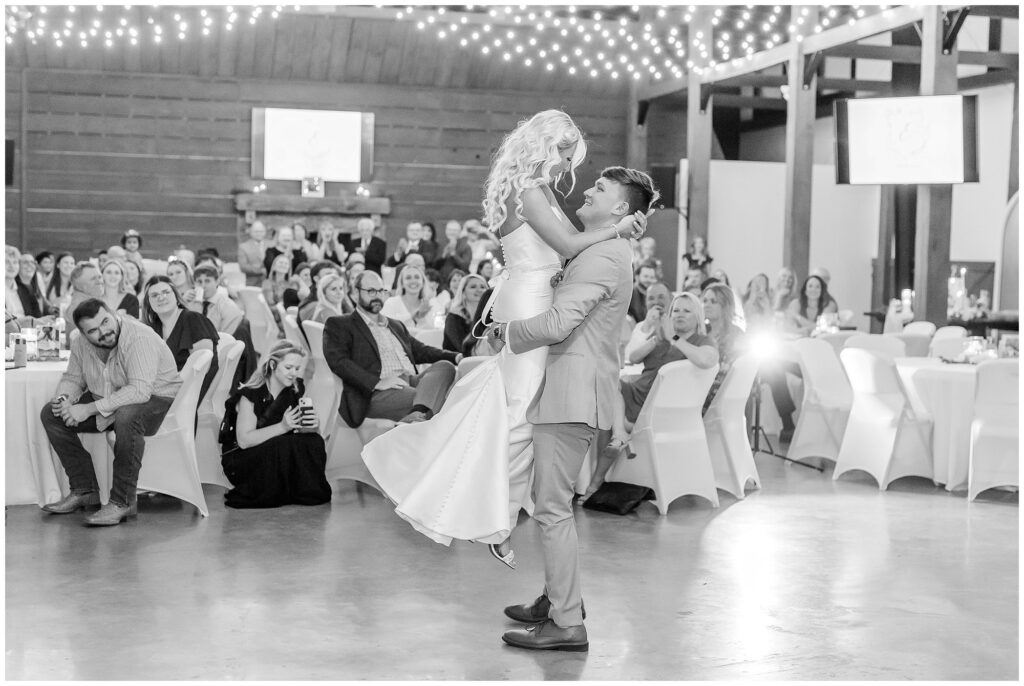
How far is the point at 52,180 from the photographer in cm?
1630

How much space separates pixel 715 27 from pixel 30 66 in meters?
9.12

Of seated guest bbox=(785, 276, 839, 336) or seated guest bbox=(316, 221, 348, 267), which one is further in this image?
seated guest bbox=(316, 221, 348, 267)

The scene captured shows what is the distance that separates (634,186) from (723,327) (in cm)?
305

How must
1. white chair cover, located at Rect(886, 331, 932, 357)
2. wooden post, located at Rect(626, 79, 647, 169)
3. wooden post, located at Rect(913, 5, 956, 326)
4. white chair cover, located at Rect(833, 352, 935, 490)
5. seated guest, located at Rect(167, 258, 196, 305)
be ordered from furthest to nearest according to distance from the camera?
1. wooden post, located at Rect(626, 79, 647, 169)
2. wooden post, located at Rect(913, 5, 956, 326)
3. white chair cover, located at Rect(886, 331, 932, 357)
4. seated guest, located at Rect(167, 258, 196, 305)
5. white chair cover, located at Rect(833, 352, 935, 490)

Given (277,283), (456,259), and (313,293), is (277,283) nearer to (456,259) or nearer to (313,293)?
(313,293)

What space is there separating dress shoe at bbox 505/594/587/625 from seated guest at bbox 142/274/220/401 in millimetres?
2747

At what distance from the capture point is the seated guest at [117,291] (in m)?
7.21

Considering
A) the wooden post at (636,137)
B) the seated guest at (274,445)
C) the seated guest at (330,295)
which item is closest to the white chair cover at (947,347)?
the seated guest at (330,295)

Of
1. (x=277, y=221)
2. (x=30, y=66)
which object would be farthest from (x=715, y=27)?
(x=30, y=66)

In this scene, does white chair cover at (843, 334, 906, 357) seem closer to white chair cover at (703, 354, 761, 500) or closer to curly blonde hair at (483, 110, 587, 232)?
white chair cover at (703, 354, 761, 500)

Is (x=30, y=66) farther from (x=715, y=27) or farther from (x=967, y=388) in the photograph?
(x=967, y=388)

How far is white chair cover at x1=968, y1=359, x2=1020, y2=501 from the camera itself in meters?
5.98

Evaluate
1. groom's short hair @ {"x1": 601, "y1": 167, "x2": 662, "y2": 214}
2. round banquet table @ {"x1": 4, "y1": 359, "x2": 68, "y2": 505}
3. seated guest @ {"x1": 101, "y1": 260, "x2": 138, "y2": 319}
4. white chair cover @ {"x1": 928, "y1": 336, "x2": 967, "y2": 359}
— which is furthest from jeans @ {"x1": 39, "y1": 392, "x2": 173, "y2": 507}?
white chair cover @ {"x1": 928, "y1": 336, "x2": 967, "y2": 359}

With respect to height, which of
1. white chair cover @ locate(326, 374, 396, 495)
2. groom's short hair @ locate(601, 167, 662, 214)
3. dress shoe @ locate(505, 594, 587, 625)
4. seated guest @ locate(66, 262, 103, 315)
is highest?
groom's short hair @ locate(601, 167, 662, 214)
